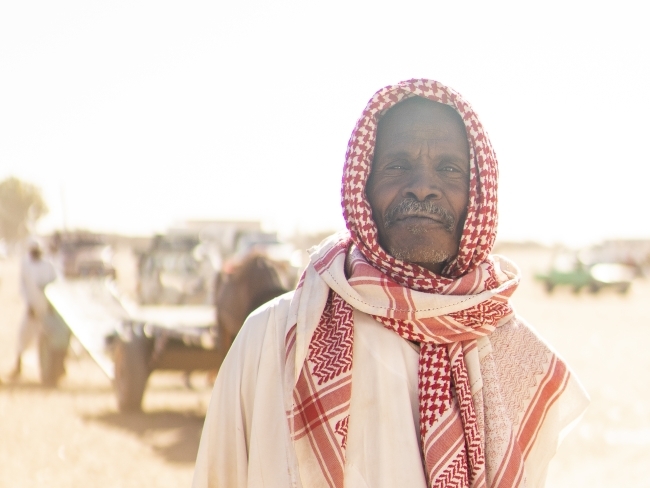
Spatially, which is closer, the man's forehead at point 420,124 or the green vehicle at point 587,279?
the man's forehead at point 420,124

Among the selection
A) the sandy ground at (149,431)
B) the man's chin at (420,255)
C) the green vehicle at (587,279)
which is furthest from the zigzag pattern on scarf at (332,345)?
the green vehicle at (587,279)

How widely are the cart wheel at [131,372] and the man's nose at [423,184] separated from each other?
5.56 meters

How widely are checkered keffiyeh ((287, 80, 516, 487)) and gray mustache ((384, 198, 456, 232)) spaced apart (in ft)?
0.17

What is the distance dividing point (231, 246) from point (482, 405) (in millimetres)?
26125

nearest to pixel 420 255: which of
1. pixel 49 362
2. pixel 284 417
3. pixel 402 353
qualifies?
pixel 402 353

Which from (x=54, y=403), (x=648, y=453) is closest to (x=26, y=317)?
(x=54, y=403)

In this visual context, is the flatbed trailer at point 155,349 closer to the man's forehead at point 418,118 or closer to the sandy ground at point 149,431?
the sandy ground at point 149,431

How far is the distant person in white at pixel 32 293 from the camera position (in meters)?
8.84

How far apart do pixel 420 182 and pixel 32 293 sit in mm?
8193

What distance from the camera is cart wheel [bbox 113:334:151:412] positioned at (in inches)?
277

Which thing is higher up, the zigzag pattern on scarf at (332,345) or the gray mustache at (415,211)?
the gray mustache at (415,211)

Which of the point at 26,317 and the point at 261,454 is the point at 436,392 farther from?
the point at 26,317

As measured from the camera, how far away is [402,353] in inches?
76.3

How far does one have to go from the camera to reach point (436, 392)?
73.3 inches
